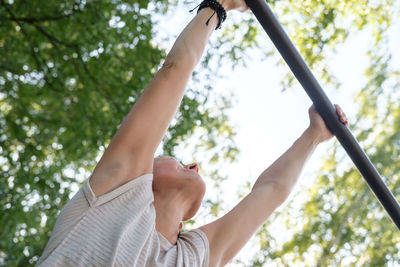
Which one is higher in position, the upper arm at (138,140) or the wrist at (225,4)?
the wrist at (225,4)

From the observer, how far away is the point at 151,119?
1.53m

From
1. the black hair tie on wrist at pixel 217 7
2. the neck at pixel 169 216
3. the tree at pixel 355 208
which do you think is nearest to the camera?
the neck at pixel 169 216

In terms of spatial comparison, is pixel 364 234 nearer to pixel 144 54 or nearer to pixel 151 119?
pixel 144 54


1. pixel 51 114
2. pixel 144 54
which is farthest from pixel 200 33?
A: pixel 51 114

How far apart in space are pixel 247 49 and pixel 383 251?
402 cm

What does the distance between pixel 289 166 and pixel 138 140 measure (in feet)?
2.38

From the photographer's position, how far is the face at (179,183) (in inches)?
67.6

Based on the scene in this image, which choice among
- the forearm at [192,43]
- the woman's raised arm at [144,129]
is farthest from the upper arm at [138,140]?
the forearm at [192,43]

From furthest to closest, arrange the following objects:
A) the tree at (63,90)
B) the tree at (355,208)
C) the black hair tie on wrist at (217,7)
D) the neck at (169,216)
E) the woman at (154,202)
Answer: the tree at (355,208) → the tree at (63,90) → the black hair tie on wrist at (217,7) → the neck at (169,216) → the woman at (154,202)

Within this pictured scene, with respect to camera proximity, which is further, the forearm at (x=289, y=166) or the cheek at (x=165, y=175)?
the forearm at (x=289, y=166)

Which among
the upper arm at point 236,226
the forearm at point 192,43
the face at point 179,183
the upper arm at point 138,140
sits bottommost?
the upper arm at point 236,226

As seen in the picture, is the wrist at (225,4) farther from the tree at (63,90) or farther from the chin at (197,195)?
the tree at (63,90)

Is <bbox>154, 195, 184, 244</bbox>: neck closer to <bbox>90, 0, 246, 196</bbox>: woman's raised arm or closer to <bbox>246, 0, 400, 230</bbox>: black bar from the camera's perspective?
<bbox>90, 0, 246, 196</bbox>: woman's raised arm

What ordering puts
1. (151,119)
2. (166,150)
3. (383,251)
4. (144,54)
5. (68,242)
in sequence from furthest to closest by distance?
(383,251) < (144,54) < (166,150) < (151,119) < (68,242)
